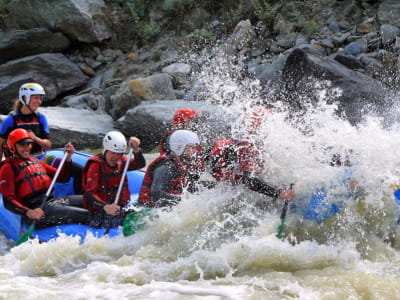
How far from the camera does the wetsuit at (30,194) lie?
4.49 metres

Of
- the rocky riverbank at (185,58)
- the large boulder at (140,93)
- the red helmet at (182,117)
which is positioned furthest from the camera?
the large boulder at (140,93)

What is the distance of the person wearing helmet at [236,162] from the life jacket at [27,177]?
5.62 feet

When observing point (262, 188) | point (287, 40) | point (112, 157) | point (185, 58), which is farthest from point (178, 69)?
point (262, 188)

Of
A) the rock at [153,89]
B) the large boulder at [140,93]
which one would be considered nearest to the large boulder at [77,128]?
the large boulder at [140,93]

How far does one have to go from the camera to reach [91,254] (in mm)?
4109

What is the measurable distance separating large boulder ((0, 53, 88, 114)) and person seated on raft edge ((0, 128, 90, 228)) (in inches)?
292

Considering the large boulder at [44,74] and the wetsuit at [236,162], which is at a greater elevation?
the wetsuit at [236,162]

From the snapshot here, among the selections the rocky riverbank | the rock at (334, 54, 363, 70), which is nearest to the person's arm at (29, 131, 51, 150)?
the rocky riverbank

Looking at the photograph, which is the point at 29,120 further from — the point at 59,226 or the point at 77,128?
the point at 77,128

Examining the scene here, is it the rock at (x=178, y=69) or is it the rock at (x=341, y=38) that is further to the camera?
the rock at (x=178, y=69)

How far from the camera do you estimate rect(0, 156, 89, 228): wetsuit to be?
4.49 m

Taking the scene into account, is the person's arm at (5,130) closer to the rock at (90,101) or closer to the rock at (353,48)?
the rock at (90,101)

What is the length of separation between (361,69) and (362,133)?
5265 mm

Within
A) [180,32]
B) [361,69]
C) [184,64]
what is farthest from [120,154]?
[180,32]
